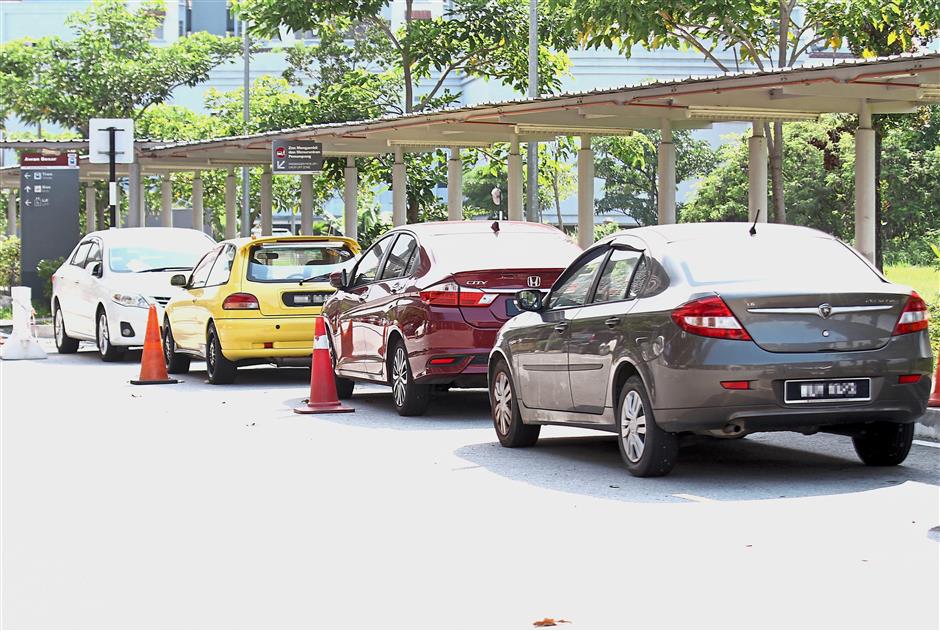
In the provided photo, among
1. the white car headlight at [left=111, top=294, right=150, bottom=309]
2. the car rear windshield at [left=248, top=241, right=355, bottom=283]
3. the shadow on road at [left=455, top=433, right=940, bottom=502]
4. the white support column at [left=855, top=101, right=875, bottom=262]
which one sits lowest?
the shadow on road at [left=455, top=433, right=940, bottom=502]

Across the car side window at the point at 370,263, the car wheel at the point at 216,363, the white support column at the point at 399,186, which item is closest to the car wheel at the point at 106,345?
the car wheel at the point at 216,363

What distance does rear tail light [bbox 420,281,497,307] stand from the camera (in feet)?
45.8

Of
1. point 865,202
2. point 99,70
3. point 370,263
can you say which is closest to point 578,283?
point 370,263

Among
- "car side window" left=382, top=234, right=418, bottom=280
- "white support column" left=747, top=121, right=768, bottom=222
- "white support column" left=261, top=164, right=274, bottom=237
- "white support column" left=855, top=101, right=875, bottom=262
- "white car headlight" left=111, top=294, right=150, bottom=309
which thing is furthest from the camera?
"white support column" left=261, top=164, right=274, bottom=237

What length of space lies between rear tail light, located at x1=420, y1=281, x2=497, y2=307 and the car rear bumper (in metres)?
4.46

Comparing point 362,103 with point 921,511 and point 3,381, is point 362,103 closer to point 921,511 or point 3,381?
point 3,381

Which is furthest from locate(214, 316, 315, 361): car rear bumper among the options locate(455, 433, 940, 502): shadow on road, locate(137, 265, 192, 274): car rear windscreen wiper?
locate(455, 433, 940, 502): shadow on road

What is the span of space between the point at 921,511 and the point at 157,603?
4034mm

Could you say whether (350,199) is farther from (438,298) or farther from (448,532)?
(448,532)

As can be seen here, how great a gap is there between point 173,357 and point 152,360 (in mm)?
1705

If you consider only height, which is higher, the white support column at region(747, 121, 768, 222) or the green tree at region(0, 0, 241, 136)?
the green tree at region(0, 0, 241, 136)

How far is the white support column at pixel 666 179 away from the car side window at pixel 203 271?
8250 millimetres

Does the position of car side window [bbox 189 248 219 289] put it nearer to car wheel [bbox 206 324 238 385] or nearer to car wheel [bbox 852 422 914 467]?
car wheel [bbox 206 324 238 385]

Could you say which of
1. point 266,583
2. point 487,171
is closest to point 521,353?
point 266,583
